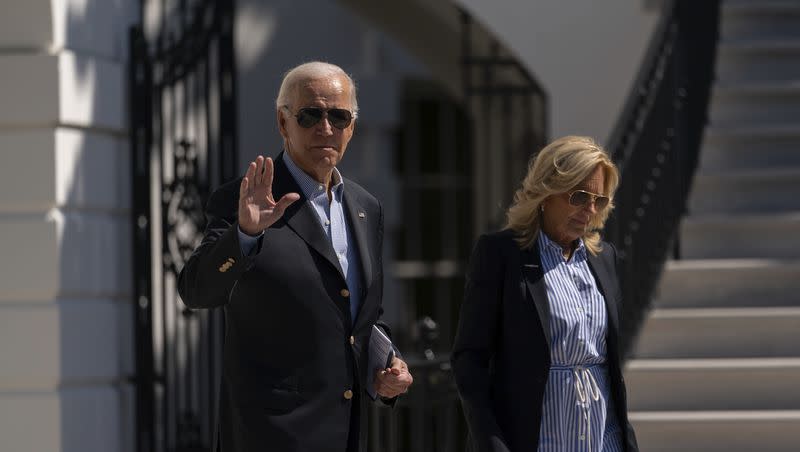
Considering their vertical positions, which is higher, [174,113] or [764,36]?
[764,36]

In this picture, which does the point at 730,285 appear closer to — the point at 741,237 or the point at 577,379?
the point at 741,237

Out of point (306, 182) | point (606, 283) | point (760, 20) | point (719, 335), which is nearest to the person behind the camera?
point (306, 182)

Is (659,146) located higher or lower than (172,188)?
higher

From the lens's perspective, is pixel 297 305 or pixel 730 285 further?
pixel 730 285

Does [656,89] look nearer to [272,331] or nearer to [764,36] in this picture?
[764,36]

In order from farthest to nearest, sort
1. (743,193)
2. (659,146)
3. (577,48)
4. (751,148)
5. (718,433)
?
(577,48)
(751,148)
(743,193)
(659,146)
(718,433)

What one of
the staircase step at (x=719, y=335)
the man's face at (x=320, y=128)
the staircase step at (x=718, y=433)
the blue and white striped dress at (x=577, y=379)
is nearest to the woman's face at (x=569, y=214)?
the blue and white striped dress at (x=577, y=379)

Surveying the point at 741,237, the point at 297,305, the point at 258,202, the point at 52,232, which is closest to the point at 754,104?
the point at 741,237

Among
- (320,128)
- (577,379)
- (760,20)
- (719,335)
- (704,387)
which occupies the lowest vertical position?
(704,387)

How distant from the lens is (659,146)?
8.52 m

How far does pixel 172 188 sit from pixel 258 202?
459 centimetres

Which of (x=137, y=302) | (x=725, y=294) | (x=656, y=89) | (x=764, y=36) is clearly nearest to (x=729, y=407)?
(x=725, y=294)

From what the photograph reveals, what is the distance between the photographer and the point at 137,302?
7.88 m

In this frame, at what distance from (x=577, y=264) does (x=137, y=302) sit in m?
3.96
